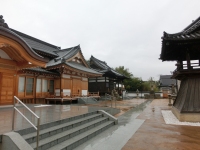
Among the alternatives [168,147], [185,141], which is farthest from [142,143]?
[185,141]

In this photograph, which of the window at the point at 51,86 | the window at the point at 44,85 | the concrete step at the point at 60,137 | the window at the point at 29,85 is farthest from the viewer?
the window at the point at 51,86

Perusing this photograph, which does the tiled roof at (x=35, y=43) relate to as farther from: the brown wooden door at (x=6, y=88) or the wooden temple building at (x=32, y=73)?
the brown wooden door at (x=6, y=88)

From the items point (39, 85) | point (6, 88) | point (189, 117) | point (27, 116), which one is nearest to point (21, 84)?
point (39, 85)

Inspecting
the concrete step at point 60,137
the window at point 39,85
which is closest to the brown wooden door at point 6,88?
the concrete step at point 60,137

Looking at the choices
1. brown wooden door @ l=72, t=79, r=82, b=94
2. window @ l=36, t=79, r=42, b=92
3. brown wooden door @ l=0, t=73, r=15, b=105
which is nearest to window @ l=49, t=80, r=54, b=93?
window @ l=36, t=79, r=42, b=92

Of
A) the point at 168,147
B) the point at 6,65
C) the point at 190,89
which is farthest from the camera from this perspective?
the point at 190,89

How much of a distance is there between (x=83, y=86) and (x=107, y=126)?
12340mm

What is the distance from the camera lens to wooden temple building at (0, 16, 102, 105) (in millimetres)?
7184

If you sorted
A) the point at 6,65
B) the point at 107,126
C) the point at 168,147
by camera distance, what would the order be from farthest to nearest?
1. the point at 6,65
2. the point at 107,126
3. the point at 168,147

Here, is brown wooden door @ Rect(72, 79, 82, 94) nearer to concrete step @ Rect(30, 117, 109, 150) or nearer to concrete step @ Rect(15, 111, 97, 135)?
concrete step @ Rect(15, 111, 97, 135)

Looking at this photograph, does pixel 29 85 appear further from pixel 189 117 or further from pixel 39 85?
pixel 189 117

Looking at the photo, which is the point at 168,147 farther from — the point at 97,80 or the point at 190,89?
the point at 97,80

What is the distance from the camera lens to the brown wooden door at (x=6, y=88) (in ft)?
25.9

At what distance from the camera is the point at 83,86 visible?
1894 centimetres
